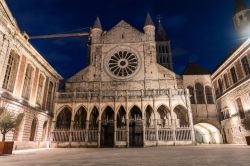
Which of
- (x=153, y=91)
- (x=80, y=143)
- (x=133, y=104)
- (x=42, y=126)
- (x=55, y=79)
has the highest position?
(x=55, y=79)

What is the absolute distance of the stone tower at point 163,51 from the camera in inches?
1579

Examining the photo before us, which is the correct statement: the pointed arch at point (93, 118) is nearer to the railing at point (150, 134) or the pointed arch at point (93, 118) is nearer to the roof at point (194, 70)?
the railing at point (150, 134)

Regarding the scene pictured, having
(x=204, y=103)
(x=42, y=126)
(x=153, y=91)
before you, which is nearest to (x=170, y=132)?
(x=153, y=91)

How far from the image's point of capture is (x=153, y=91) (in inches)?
849

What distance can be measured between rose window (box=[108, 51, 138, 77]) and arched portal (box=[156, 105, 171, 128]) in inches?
266

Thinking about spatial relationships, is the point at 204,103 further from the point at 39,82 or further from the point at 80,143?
the point at 39,82

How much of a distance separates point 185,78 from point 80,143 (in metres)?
17.0

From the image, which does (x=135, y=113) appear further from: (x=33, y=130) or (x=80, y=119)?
(x=33, y=130)

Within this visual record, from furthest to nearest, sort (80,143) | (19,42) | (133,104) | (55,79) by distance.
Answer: (55,79), (133,104), (80,143), (19,42)

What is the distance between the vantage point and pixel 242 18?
30000mm

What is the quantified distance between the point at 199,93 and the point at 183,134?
8906mm

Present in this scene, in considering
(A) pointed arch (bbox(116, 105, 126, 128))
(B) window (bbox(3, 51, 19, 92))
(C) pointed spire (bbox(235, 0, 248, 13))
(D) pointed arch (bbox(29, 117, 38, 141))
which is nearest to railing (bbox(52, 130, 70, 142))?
(D) pointed arch (bbox(29, 117, 38, 141))

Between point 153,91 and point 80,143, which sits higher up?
point 153,91

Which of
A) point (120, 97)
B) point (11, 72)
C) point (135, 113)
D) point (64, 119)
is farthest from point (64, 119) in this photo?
point (11, 72)
